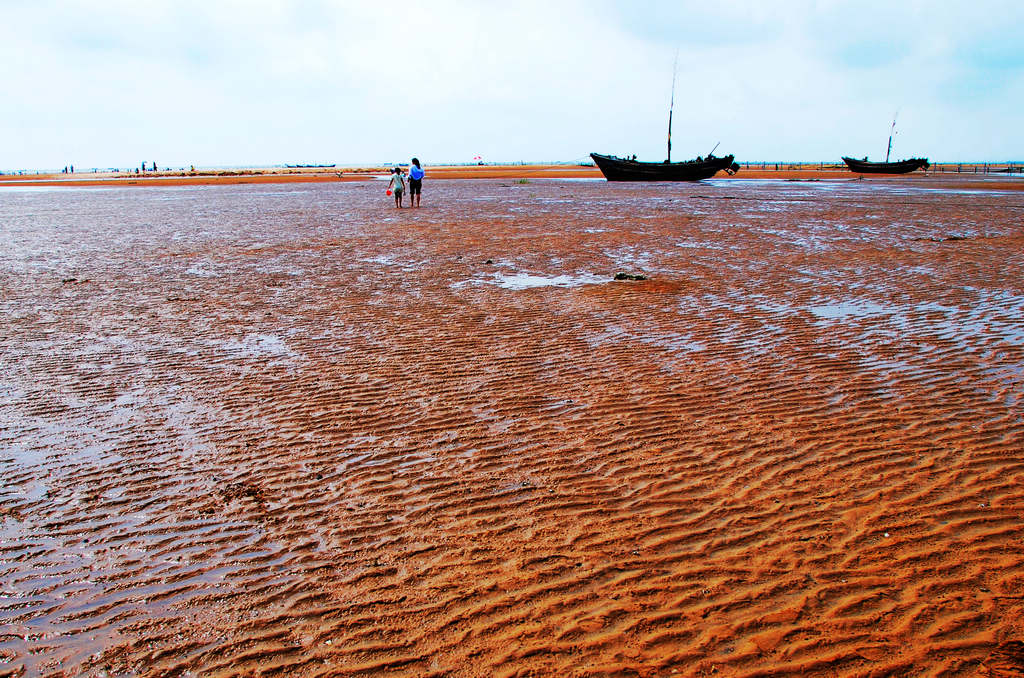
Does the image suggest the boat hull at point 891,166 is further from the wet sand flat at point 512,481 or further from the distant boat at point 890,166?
the wet sand flat at point 512,481

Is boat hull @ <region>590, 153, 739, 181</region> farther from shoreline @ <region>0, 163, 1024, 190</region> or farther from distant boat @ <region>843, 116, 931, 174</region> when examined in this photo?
distant boat @ <region>843, 116, 931, 174</region>

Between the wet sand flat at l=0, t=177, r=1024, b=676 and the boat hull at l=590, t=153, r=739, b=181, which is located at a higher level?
the boat hull at l=590, t=153, r=739, b=181

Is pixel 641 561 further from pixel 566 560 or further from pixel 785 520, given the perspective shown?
pixel 785 520

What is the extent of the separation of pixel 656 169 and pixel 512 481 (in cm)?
5209

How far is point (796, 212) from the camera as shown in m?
23.5

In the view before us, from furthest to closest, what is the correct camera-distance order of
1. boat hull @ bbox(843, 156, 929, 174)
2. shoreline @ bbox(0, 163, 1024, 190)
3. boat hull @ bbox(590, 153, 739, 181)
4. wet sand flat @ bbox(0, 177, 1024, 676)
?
1. boat hull @ bbox(843, 156, 929, 174)
2. boat hull @ bbox(590, 153, 739, 181)
3. shoreline @ bbox(0, 163, 1024, 190)
4. wet sand flat @ bbox(0, 177, 1024, 676)

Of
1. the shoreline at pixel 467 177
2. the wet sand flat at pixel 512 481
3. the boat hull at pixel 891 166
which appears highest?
the boat hull at pixel 891 166

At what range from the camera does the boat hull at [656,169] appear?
172ft

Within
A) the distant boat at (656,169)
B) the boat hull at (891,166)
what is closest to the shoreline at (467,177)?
the boat hull at (891,166)

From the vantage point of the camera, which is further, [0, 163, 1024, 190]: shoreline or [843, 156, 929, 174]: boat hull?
[843, 156, 929, 174]: boat hull

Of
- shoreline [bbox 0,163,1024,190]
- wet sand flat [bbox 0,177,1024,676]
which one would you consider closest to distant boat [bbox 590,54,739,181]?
shoreline [bbox 0,163,1024,190]

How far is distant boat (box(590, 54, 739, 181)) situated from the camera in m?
52.6

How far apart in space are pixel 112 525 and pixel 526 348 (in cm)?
433

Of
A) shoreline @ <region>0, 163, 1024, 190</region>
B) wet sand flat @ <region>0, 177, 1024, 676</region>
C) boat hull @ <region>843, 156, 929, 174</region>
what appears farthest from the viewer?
boat hull @ <region>843, 156, 929, 174</region>
